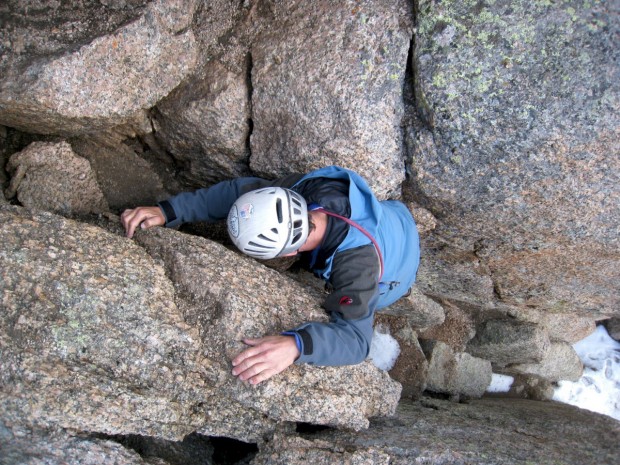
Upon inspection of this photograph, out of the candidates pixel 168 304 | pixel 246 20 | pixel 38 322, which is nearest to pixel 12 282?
pixel 38 322

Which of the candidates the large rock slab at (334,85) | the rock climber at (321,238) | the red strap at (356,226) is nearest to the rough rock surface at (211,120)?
the large rock slab at (334,85)

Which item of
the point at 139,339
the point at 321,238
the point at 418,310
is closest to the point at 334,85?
the point at 321,238

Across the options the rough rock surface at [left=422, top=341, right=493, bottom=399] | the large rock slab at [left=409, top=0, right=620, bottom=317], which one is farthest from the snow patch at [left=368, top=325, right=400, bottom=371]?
the large rock slab at [left=409, top=0, right=620, bottom=317]

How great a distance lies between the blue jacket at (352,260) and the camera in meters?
3.84

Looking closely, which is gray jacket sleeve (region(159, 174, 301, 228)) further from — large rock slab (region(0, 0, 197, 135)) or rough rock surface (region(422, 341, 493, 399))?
rough rock surface (region(422, 341, 493, 399))

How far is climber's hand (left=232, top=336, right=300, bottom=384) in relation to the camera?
3619mm

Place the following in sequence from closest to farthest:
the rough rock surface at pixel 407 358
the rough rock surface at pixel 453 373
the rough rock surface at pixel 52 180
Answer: the rough rock surface at pixel 52 180
the rough rock surface at pixel 407 358
the rough rock surface at pixel 453 373

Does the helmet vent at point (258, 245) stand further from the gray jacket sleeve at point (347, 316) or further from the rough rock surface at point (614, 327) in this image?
the rough rock surface at point (614, 327)

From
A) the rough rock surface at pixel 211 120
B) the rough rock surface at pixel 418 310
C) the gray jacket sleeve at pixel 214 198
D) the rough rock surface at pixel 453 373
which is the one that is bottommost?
the rough rock surface at pixel 453 373

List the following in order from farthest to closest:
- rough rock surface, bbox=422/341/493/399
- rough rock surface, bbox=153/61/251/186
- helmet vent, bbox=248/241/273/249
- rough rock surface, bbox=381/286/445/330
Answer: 1. rough rock surface, bbox=422/341/493/399
2. rough rock surface, bbox=381/286/445/330
3. rough rock surface, bbox=153/61/251/186
4. helmet vent, bbox=248/241/273/249

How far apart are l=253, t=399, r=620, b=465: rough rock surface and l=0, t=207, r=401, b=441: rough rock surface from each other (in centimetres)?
18

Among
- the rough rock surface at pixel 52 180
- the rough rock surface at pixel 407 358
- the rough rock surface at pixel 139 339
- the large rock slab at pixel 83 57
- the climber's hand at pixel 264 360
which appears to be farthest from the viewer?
the rough rock surface at pixel 407 358

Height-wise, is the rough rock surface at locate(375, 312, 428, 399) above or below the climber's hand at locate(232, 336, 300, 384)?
below

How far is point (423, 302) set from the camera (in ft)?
20.9
